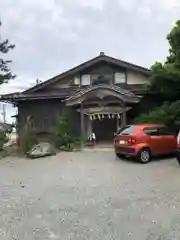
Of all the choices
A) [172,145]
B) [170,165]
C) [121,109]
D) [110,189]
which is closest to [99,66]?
[121,109]

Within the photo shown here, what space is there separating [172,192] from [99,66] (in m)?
17.7

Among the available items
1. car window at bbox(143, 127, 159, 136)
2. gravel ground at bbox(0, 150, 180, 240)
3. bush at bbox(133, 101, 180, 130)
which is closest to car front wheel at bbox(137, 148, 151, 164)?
gravel ground at bbox(0, 150, 180, 240)

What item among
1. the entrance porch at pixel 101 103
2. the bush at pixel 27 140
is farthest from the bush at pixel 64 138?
the bush at pixel 27 140

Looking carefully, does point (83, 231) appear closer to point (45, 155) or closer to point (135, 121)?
point (45, 155)

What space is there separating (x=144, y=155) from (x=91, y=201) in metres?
7.19

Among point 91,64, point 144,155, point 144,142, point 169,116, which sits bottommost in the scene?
point 144,155

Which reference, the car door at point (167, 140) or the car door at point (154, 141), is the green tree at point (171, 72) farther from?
the car door at point (154, 141)

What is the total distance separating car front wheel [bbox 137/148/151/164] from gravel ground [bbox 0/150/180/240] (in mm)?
409

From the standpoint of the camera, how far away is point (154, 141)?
1627cm

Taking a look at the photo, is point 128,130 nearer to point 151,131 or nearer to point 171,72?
point 151,131

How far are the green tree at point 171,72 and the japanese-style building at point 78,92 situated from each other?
2.99 m

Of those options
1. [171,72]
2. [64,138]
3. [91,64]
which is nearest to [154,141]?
[171,72]

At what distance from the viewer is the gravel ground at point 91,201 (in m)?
6.49

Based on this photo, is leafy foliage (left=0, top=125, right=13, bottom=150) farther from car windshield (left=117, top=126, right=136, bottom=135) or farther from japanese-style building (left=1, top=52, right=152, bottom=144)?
car windshield (left=117, top=126, right=136, bottom=135)
